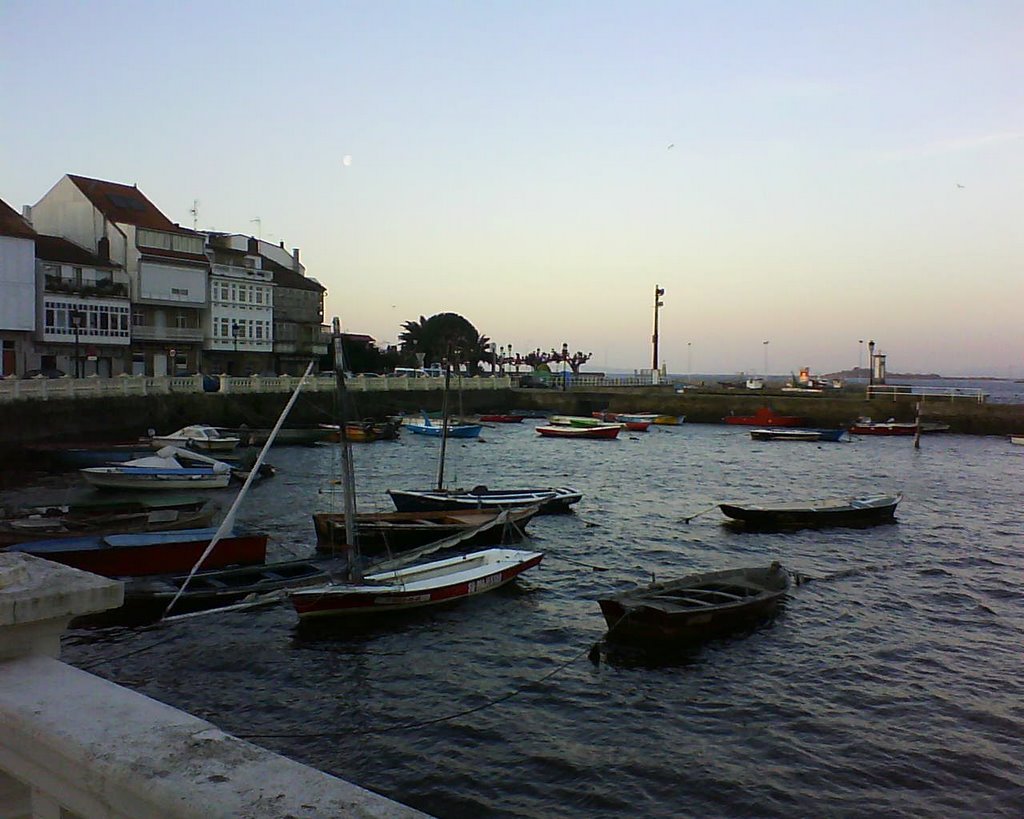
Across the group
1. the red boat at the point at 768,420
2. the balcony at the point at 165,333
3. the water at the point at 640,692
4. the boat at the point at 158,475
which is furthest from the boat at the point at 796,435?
the boat at the point at 158,475

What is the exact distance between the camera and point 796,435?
232ft

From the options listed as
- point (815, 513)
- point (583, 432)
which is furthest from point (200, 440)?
point (583, 432)

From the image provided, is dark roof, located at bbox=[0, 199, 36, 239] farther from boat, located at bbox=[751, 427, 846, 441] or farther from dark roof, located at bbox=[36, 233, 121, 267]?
boat, located at bbox=[751, 427, 846, 441]

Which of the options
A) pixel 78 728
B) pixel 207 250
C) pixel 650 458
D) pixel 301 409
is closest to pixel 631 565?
pixel 78 728

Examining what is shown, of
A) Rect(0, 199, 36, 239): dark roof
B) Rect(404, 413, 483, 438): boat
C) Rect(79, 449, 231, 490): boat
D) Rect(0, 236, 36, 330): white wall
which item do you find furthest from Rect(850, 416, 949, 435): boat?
Rect(0, 199, 36, 239): dark roof

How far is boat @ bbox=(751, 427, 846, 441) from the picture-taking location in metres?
69.9

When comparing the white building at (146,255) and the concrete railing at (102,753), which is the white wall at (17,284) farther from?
the concrete railing at (102,753)

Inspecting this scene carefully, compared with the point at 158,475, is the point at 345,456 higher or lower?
higher

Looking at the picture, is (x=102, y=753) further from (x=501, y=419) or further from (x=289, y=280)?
(x=289, y=280)

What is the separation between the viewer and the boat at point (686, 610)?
1791 centimetres

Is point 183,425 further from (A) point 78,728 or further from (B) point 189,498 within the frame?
(A) point 78,728

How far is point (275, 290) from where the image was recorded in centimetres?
8100

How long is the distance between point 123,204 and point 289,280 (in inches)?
751

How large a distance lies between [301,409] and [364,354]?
37.2 meters
